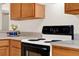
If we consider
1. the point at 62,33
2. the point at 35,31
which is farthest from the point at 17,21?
the point at 62,33

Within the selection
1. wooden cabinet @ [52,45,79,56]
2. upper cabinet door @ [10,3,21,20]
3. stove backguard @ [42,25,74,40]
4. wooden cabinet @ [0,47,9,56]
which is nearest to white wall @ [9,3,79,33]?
stove backguard @ [42,25,74,40]

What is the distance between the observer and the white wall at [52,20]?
2.85m

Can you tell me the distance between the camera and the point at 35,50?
2.51 meters

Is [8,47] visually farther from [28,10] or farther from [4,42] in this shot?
[28,10]

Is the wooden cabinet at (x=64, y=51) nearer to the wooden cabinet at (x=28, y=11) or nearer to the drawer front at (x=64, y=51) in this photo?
the drawer front at (x=64, y=51)

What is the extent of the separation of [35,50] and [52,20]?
2.89 ft

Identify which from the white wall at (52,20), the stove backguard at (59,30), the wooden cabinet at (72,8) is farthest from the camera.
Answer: the white wall at (52,20)

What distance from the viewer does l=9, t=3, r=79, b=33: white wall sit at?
2846 mm

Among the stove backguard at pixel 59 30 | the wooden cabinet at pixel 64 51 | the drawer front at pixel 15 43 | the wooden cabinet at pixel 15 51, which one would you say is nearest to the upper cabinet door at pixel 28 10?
the stove backguard at pixel 59 30

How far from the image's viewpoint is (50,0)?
29.2 inches

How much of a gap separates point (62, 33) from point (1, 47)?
1225mm

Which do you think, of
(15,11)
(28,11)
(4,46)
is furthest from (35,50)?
(15,11)

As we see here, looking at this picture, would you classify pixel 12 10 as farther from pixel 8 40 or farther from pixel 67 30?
pixel 67 30

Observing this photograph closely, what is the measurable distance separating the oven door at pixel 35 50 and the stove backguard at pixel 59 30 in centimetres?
52
